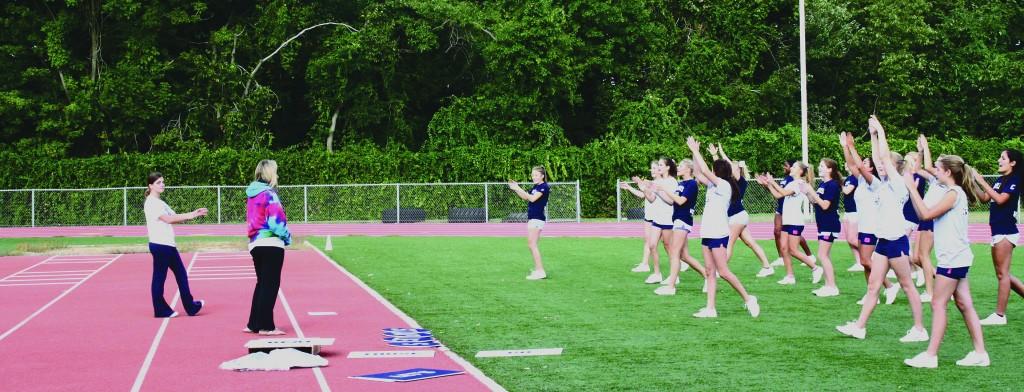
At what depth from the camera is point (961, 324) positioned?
35.8 feet

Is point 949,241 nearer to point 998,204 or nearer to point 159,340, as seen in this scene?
point 998,204

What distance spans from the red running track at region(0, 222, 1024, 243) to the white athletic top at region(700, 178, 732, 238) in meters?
18.1

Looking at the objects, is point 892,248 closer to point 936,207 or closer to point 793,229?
point 936,207

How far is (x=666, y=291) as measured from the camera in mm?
14156

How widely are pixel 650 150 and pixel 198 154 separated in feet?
55.7

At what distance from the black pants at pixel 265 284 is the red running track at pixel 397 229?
1931 centimetres

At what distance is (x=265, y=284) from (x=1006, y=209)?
7237 millimetres

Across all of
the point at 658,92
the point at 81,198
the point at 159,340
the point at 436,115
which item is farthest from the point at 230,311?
the point at 658,92

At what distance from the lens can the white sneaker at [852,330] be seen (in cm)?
1005

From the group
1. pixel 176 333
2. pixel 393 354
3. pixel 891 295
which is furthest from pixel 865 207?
pixel 176 333

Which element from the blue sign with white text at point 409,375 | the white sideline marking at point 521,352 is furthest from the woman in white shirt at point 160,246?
the blue sign with white text at point 409,375

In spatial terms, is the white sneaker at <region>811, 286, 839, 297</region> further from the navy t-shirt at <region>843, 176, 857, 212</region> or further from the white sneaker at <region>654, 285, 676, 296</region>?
the white sneaker at <region>654, 285, 676, 296</region>

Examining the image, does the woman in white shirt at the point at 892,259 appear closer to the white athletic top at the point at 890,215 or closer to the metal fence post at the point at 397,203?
the white athletic top at the point at 890,215

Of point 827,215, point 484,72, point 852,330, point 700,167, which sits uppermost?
point 484,72
